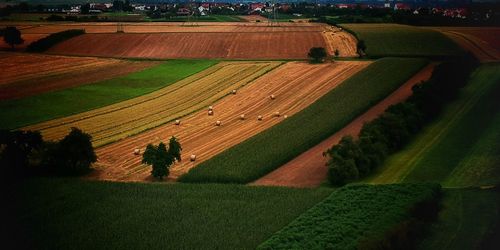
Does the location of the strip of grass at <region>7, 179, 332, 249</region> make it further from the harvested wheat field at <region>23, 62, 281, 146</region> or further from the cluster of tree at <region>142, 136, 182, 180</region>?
the harvested wheat field at <region>23, 62, 281, 146</region>

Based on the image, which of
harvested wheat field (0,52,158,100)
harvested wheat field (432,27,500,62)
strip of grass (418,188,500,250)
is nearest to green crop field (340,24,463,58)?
harvested wheat field (432,27,500,62)

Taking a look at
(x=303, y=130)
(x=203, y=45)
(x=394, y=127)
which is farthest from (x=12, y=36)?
(x=203, y=45)

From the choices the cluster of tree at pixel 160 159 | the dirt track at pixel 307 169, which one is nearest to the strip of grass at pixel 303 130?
the dirt track at pixel 307 169

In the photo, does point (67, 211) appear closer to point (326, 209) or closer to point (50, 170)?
point (50, 170)

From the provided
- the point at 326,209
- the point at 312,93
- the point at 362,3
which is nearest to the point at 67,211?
the point at 326,209

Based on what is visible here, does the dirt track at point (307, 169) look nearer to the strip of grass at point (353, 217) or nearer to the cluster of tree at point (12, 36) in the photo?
the strip of grass at point (353, 217)

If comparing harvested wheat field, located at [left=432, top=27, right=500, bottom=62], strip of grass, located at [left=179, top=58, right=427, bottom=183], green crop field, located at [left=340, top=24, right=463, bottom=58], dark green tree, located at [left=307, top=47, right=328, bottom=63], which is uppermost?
harvested wheat field, located at [left=432, top=27, right=500, bottom=62]
